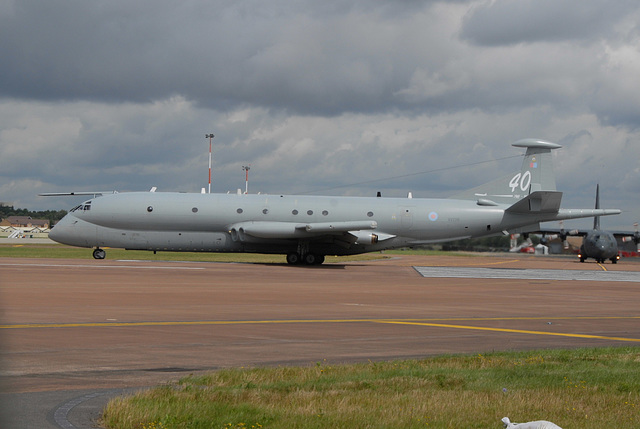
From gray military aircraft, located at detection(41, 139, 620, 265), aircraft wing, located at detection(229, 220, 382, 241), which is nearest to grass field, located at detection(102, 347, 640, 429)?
aircraft wing, located at detection(229, 220, 382, 241)

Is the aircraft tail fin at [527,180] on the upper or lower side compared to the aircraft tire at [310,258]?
upper

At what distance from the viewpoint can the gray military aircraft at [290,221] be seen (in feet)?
144

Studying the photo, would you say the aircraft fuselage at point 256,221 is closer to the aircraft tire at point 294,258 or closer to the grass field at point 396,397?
the aircraft tire at point 294,258

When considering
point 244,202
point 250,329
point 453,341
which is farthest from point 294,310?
point 244,202

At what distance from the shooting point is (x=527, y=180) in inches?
1938

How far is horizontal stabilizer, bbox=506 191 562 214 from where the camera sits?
147 ft

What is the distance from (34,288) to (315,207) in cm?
2402

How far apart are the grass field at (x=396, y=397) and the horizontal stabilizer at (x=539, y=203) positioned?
115ft

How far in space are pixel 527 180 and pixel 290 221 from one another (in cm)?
1641

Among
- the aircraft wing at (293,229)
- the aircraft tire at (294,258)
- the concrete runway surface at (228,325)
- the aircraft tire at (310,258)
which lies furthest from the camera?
the aircraft tire at (294,258)

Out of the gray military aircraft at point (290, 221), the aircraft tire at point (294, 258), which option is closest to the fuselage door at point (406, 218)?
the gray military aircraft at point (290, 221)

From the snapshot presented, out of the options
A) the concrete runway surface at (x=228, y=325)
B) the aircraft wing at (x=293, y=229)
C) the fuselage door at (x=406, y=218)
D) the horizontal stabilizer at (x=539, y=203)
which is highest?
the horizontal stabilizer at (x=539, y=203)

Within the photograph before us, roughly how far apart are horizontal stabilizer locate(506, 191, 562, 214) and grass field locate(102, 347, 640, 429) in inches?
1386

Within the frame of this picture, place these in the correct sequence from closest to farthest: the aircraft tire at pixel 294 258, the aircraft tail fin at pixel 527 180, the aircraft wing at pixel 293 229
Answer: the aircraft wing at pixel 293 229, the aircraft tire at pixel 294 258, the aircraft tail fin at pixel 527 180
